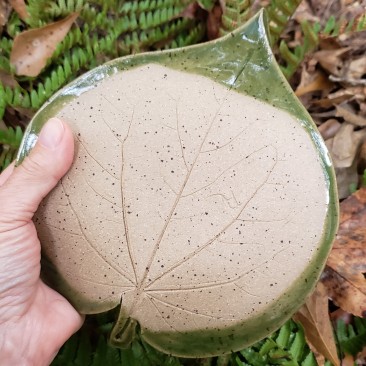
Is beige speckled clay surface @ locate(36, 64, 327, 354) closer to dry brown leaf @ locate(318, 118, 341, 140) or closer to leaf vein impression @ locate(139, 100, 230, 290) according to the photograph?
leaf vein impression @ locate(139, 100, 230, 290)

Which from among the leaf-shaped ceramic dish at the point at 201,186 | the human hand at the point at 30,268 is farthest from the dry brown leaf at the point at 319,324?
the human hand at the point at 30,268

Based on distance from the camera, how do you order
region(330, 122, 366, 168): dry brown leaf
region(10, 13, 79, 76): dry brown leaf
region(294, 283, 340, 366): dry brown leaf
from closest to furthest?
1. region(294, 283, 340, 366): dry brown leaf
2. region(10, 13, 79, 76): dry brown leaf
3. region(330, 122, 366, 168): dry brown leaf

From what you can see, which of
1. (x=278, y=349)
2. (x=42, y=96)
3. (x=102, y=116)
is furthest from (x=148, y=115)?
(x=278, y=349)

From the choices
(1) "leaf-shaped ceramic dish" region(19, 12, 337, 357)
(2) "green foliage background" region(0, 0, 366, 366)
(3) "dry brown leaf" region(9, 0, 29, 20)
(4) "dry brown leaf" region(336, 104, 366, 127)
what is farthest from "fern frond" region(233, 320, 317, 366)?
(3) "dry brown leaf" region(9, 0, 29, 20)

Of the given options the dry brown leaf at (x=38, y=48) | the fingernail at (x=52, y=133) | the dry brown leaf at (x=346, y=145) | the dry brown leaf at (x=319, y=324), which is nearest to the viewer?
the fingernail at (x=52, y=133)

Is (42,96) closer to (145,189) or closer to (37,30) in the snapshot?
(37,30)

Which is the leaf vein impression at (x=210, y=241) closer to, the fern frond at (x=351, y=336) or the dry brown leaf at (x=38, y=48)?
the fern frond at (x=351, y=336)
